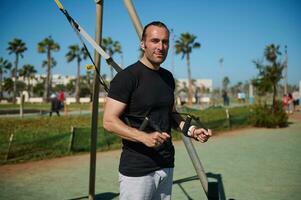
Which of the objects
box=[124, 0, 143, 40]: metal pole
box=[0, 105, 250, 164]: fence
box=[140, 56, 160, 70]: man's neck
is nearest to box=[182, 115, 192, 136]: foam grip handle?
box=[140, 56, 160, 70]: man's neck

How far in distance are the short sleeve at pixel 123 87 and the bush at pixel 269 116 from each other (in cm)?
1452

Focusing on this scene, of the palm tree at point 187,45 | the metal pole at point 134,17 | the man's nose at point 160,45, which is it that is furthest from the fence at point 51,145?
the palm tree at point 187,45

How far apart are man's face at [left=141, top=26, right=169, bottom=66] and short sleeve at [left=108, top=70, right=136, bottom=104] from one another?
0.22 metres

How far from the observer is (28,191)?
5.47 metres

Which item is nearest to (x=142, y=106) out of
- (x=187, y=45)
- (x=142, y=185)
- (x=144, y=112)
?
(x=144, y=112)

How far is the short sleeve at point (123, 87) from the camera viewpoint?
2.07 metres

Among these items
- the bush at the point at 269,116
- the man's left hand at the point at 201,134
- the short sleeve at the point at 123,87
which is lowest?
the bush at the point at 269,116

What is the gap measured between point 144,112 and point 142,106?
0.05 m

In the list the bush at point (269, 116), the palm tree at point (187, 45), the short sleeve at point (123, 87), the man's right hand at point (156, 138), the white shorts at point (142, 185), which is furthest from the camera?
the palm tree at point (187, 45)

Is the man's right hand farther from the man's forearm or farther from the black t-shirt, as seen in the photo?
the black t-shirt

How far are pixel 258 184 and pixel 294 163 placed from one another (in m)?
2.24

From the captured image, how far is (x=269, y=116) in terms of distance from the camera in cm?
1541

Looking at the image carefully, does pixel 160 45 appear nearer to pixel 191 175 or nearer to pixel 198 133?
pixel 198 133

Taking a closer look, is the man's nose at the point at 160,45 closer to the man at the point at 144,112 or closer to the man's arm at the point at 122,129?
the man at the point at 144,112
